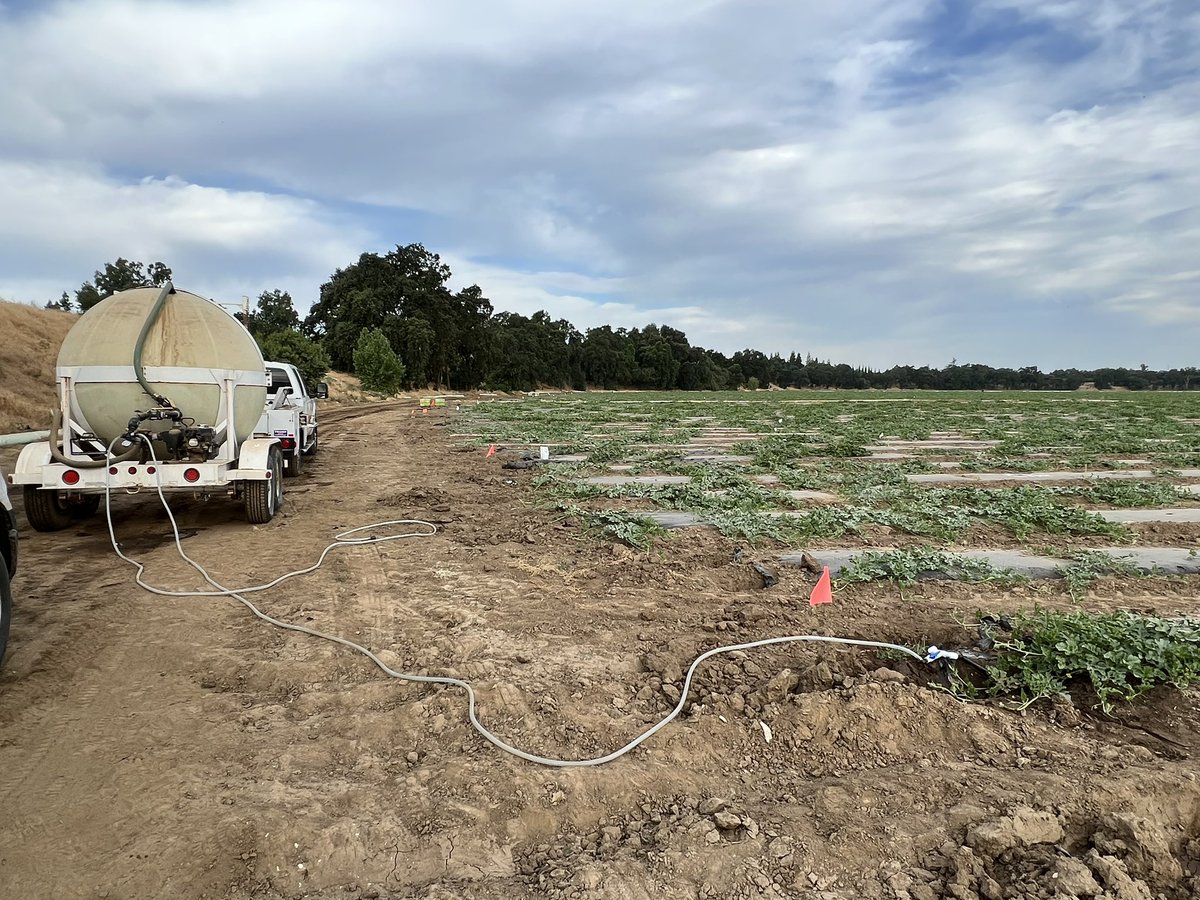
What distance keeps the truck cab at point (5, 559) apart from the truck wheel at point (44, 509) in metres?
3.58

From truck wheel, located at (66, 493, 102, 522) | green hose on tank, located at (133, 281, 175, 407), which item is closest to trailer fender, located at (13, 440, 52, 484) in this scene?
truck wheel, located at (66, 493, 102, 522)

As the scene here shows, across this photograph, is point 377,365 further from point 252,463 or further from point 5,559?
point 5,559

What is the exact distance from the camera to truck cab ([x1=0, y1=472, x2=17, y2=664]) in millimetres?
4023

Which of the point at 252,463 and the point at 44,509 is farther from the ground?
the point at 252,463

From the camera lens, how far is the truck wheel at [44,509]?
24.1 ft

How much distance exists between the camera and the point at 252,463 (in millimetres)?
7547

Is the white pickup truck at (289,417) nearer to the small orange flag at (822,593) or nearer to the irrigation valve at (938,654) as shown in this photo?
the small orange flag at (822,593)

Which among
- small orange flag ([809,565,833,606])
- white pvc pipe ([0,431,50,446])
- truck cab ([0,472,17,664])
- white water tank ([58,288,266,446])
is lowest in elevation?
small orange flag ([809,565,833,606])

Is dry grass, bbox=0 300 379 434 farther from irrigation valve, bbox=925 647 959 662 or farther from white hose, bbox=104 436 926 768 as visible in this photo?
irrigation valve, bbox=925 647 959 662

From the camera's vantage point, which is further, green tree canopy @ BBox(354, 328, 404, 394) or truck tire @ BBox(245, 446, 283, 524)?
green tree canopy @ BBox(354, 328, 404, 394)

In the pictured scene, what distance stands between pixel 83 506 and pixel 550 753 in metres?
7.95

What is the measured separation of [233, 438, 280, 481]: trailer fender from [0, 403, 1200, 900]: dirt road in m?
2.05

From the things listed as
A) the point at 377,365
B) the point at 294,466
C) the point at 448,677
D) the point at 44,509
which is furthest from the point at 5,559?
the point at 377,365

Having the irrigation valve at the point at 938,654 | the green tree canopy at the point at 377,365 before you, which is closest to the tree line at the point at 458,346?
the green tree canopy at the point at 377,365
